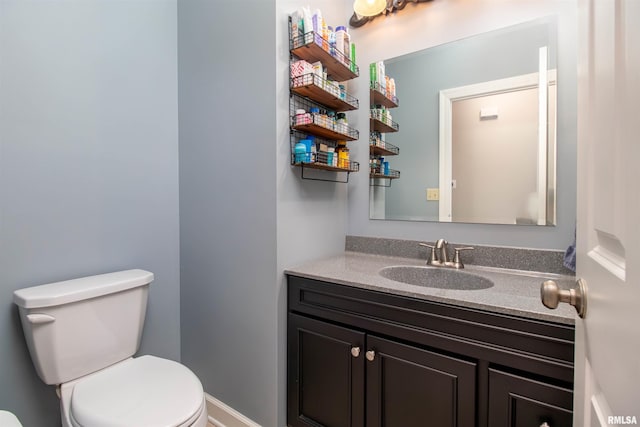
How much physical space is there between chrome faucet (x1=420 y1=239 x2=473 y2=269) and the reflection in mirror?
0.49ft

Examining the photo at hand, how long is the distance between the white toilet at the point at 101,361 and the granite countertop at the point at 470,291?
63cm

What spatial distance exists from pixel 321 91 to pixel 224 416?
1.72 m

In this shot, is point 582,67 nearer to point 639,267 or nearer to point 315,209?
point 639,267

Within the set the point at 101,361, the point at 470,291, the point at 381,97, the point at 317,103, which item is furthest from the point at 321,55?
the point at 101,361

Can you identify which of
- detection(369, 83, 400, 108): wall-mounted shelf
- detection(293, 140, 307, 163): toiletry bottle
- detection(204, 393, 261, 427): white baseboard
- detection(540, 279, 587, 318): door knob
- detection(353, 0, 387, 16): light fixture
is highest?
detection(353, 0, 387, 16): light fixture

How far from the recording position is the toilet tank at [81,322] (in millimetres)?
1081

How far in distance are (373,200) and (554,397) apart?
116 cm

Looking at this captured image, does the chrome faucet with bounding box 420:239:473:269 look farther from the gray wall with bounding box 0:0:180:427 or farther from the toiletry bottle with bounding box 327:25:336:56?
the gray wall with bounding box 0:0:180:427

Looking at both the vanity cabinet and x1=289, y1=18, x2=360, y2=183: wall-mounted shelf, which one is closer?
the vanity cabinet

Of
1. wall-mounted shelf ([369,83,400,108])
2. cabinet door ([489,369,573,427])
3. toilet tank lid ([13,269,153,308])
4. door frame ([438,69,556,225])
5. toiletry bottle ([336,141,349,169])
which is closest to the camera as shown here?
cabinet door ([489,369,573,427])

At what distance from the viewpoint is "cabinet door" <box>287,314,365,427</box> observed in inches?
47.0

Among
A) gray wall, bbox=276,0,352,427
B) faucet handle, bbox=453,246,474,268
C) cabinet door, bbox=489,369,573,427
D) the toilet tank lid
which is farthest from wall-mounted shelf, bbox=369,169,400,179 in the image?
the toilet tank lid

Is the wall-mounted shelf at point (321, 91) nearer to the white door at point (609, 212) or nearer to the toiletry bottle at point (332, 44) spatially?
the toiletry bottle at point (332, 44)

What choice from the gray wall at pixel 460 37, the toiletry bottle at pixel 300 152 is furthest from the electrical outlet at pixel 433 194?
the toiletry bottle at pixel 300 152
